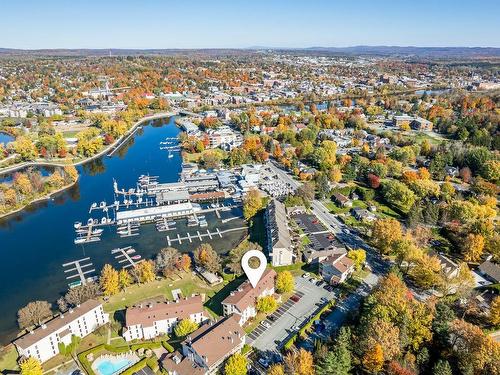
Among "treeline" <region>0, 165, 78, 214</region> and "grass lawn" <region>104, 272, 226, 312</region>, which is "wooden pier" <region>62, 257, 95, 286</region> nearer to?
"grass lawn" <region>104, 272, 226, 312</region>

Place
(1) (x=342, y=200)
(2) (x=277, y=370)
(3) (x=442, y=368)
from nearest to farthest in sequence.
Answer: (3) (x=442, y=368), (2) (x=277, y=370), (1) (x=342, y=200)

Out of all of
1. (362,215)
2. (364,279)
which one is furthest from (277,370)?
(362,215)

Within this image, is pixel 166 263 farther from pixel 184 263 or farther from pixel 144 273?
pixel 144 273

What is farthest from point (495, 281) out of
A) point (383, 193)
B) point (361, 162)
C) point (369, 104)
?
point (369, 104)

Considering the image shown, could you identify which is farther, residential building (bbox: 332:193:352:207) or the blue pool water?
residential building (bbox: 332:193:352:207)

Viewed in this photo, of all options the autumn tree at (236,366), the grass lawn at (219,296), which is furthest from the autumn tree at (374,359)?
the grass lawn at (219,296)

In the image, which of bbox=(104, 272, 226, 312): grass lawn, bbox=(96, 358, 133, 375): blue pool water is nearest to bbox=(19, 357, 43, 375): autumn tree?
bbox=(96, 358, 133, 375): blue pool water
